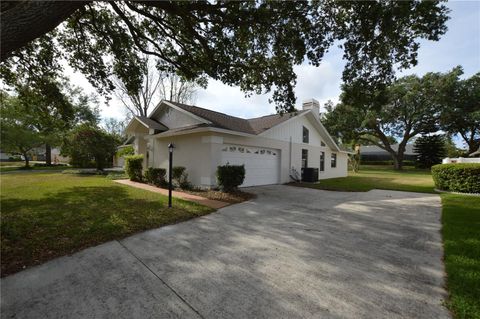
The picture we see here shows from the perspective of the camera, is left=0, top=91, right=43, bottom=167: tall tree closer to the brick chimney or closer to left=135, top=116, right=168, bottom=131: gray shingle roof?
left=135, top=116, right=168, bottom=131: gray shingle roof

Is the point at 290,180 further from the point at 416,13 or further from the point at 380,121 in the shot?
the point at 380,121

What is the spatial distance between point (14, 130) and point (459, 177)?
36296mm

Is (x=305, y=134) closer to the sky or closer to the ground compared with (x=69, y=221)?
closer to the sky

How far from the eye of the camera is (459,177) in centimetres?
973

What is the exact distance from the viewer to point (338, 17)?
630 cm

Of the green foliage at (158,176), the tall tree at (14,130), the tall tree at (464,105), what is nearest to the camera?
the green foliage at (158,176)

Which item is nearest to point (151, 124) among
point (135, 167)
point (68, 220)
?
point (135, 167)

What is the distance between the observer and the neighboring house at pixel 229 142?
32.7 ft

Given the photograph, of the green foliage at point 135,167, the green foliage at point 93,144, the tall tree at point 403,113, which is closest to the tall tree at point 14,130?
the green foliage at point 93,144

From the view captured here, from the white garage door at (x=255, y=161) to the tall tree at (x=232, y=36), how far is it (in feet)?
10.0

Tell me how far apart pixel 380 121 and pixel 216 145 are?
31.8 m

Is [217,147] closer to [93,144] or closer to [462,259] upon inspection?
[462,259]

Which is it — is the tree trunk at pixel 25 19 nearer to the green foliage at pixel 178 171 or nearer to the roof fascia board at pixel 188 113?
the roof fascia board at pixel 188 113

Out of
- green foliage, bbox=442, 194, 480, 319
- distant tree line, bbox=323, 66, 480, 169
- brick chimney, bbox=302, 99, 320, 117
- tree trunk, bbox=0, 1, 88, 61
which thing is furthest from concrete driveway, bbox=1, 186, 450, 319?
distant tree line, bbox=323, 66, 480, 169
